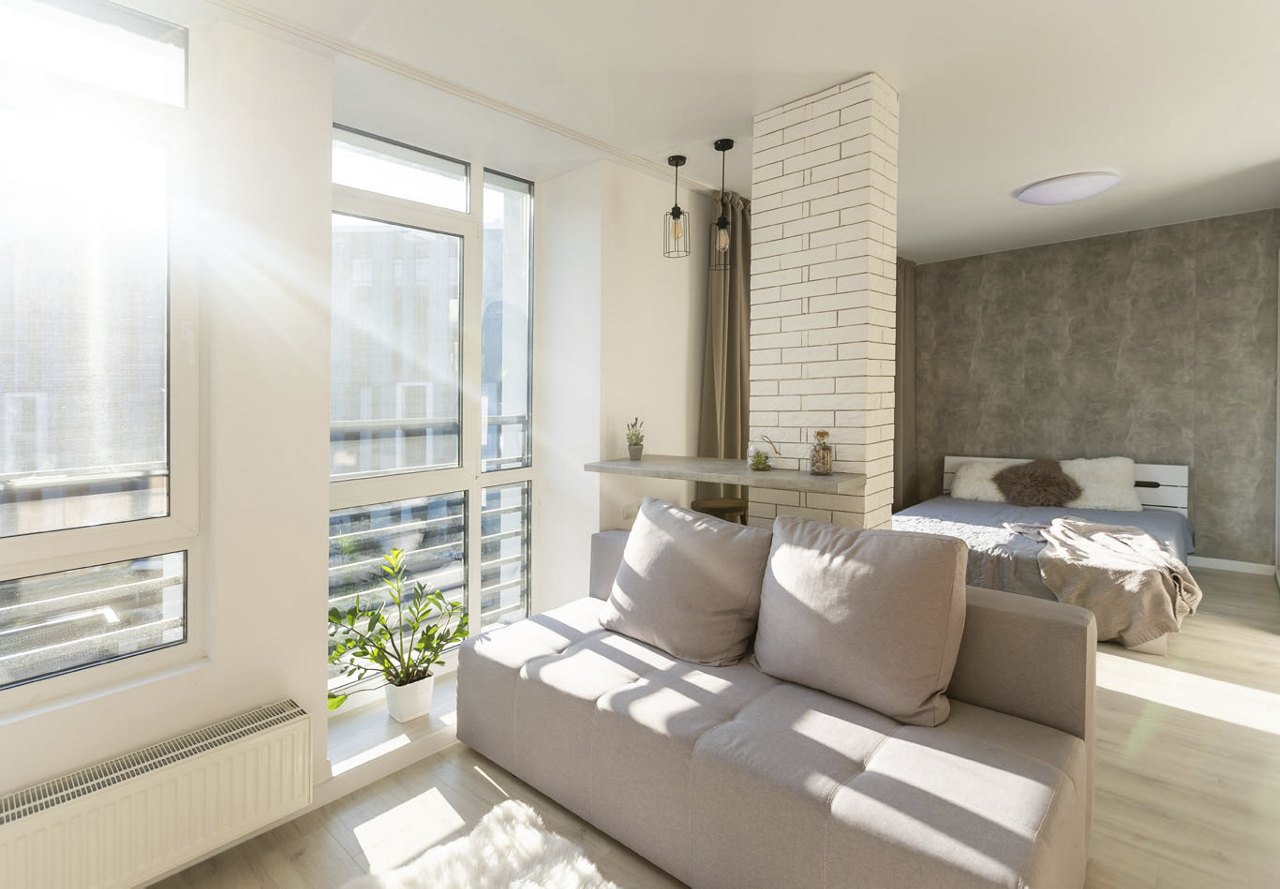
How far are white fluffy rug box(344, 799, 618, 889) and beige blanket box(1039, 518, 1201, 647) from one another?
313cm

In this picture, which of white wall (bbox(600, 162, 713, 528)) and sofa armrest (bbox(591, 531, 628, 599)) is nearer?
sofa armrest (bbox(591, 531, 628, 599))

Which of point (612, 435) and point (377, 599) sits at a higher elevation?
point (612, 435)

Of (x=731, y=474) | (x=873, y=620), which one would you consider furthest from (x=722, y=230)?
(x=873, y=620)

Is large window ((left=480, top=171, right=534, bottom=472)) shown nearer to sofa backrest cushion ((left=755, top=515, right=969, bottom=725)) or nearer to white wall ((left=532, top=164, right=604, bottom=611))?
white wall ((left=532, top=164, right=604, bottom=611))

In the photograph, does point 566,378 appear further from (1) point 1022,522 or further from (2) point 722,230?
(1) point 1022,522

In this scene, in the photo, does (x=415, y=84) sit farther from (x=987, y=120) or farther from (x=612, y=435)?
(x=987, y=120)

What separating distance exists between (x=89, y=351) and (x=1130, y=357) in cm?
658

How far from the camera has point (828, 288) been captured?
2.70m

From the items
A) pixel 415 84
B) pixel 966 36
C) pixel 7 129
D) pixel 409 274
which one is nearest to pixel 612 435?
pixel 409 274

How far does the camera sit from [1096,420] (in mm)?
5367

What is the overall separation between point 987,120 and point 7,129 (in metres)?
3.71

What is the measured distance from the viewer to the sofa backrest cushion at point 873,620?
185cm

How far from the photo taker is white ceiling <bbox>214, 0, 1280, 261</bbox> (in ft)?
7.02

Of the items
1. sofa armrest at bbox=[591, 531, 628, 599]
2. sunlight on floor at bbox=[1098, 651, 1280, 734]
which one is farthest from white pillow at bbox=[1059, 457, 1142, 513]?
sofa armrest at bbox=[591, 531, 628, 599]
